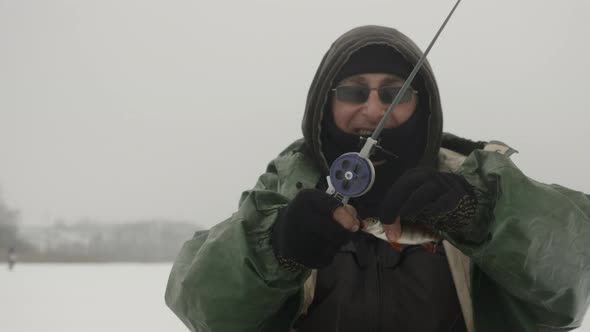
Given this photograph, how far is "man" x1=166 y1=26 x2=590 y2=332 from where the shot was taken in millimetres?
1617

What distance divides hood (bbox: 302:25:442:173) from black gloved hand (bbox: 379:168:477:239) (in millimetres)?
593

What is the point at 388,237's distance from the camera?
1.78 meters

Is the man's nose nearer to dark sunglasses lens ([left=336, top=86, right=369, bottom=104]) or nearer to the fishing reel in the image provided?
dark sunglasses lens ([left=336, top=86, right=369, bottom=104])

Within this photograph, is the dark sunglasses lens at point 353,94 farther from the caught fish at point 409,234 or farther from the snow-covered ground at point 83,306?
the snow-covered ground at point 83,306

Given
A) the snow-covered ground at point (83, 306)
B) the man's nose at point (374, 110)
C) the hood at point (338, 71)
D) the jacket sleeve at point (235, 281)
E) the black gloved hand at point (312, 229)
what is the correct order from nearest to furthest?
1. the black gloved hand at point (312, 229)
2. the jacket sleeve at point (235, 281)
3. the man's nose at point (374, 110)
4. the hood at point (338, 71)
5. the snow-covered ground at point (83, 306)

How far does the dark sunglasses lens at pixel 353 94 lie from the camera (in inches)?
85.3

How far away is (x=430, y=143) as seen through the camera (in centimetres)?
224

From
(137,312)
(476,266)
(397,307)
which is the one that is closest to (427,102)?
(476,266)

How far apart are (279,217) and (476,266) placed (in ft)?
2.80

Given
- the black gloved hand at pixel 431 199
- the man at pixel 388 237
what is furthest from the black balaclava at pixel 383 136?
the black gloved hand at pixel 431 199

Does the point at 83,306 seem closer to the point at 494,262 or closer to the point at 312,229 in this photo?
the point at 312,229

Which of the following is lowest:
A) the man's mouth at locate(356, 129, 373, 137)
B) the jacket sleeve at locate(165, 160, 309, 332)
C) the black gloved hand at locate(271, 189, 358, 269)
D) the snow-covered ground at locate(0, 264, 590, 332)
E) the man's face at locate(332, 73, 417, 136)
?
the snow-covered ground at locate(0, 264, 590, 332)

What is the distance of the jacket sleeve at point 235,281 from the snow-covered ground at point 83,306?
4.77 m

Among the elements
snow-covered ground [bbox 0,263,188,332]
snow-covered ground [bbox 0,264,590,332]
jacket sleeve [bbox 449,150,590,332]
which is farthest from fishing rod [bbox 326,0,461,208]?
snow-covered ground [bbox 0,263,188,332]
